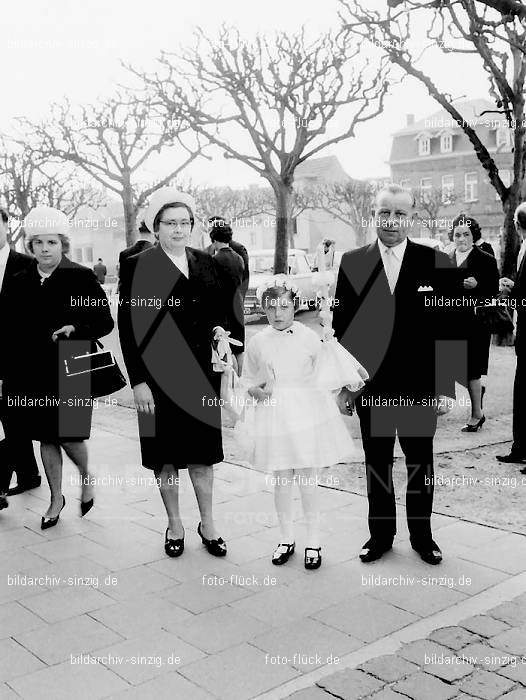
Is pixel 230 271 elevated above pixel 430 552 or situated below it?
above

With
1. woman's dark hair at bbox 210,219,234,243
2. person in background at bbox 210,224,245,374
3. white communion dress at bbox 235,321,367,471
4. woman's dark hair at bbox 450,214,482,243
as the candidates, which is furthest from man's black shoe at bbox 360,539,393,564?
woman's dark hair at bbox 210,219,234,243

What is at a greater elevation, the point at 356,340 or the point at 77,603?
the point at 356,340

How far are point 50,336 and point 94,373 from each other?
0.35 meters

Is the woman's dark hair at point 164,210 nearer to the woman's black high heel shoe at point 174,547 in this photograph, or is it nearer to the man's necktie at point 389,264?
the man's necktie at point 389,264

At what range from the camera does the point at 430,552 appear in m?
4.08

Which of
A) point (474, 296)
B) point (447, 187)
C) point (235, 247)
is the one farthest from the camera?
point (447, 187)

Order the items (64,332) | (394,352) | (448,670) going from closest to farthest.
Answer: (448,670)
(394,352)
(64,332)

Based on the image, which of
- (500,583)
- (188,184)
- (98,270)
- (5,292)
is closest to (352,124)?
(98,270)

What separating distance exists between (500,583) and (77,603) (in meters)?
2.02

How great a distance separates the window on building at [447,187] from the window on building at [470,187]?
907 mm

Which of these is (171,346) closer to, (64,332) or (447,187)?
(64,332)

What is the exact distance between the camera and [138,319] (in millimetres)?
4227

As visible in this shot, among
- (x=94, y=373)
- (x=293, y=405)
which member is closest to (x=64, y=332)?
(x=94, y=373)

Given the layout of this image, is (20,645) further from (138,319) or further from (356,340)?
(356,340)
